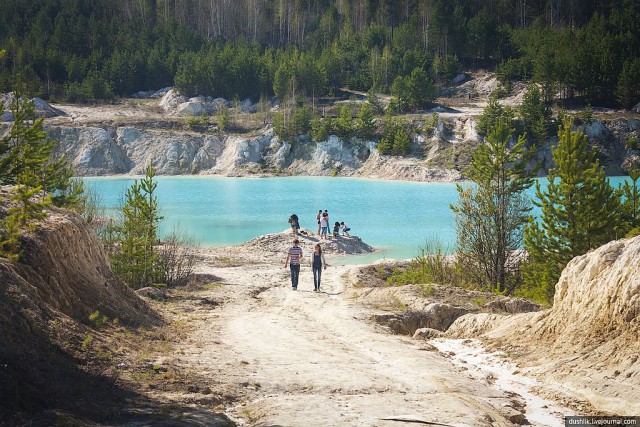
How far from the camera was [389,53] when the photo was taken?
120m

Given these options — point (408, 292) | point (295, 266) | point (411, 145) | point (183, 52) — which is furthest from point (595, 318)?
point (183, 52)

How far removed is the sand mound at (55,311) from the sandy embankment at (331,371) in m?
1.55

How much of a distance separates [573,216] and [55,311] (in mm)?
18891

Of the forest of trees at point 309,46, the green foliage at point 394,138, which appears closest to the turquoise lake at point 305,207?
the green foliage at point 394,138

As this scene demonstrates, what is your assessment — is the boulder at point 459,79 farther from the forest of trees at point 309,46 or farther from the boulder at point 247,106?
the boulder at point 247,106

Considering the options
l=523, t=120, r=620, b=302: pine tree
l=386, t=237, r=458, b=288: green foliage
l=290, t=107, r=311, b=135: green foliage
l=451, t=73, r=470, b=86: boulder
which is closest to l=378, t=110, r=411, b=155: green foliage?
l=290, t=107, r=311, b=135: green foliage

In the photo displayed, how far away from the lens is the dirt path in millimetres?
9828

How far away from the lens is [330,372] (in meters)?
12.3

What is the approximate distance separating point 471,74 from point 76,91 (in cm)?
6474

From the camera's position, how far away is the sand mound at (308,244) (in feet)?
128

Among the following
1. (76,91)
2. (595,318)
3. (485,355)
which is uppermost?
(76,91)

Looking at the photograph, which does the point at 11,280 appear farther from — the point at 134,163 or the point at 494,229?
the point at 134,163

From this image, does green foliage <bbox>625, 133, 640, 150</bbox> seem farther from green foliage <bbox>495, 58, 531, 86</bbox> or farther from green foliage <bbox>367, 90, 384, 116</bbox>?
green foliage <bbox>367, 90, 384, 116</bbox>

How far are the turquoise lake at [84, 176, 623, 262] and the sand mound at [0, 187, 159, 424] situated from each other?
22.3 metres
